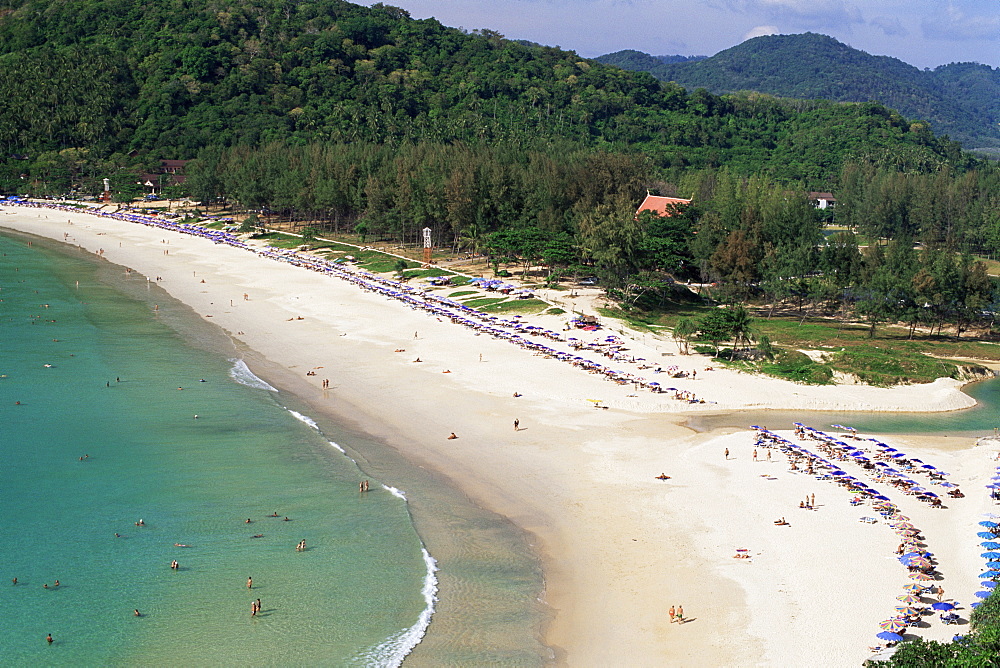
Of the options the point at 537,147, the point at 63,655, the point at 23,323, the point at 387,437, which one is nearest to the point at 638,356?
the point at 387,437

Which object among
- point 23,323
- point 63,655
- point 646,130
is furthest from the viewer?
point 646,130

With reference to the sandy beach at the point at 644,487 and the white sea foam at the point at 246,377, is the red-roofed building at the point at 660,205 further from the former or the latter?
the white sea foam at the point at 246,377

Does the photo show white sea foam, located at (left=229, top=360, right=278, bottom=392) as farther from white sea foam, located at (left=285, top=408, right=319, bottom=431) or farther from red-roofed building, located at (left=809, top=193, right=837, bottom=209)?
red-roofed building, located at (left=809, top=193, right=837, bottom=209)

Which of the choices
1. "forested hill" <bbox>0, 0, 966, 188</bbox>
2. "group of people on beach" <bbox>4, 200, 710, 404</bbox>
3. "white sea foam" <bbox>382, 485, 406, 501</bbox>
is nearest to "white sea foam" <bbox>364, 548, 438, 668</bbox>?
"white sea foam" <bbox>382, 485, 406, 501</bbox>

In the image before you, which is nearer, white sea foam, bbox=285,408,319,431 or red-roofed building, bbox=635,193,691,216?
white sea foam, bbox=285,408,319,431

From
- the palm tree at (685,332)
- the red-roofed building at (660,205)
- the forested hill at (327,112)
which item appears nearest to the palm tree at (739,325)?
the palm tree at (685,332)

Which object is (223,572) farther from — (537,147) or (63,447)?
(537,147)
